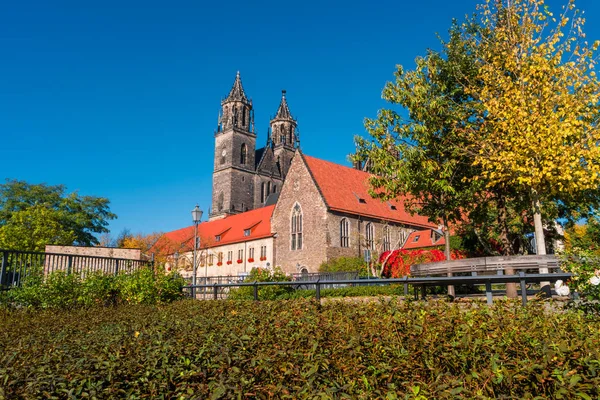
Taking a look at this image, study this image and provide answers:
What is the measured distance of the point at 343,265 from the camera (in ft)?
120

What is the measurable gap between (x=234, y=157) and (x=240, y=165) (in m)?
1.86

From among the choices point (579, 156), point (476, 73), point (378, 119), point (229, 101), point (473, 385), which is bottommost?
point (473, 385)

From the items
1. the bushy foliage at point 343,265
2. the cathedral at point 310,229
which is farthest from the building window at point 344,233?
the bushy foliage at point 343,265

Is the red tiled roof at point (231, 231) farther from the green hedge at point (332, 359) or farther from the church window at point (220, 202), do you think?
the green hedge at point (332, 359)

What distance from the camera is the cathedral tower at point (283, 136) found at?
322 ft

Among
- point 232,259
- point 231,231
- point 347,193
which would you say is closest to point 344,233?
point 347,193

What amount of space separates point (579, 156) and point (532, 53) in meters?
4.28

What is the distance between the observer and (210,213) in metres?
84.2

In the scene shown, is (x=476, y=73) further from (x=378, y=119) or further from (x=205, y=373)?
(x=205, y=373)

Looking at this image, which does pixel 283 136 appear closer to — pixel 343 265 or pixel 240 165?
pixel 240 165

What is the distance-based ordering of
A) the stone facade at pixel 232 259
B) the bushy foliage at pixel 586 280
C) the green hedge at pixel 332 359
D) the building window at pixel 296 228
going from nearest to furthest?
the green hedge at pixel 332 359, the bushy foliage at pixel 586 280, the building window at pixel 296 228, the stone facade at pixel 232 259

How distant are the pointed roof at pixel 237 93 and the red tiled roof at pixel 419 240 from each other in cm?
5681

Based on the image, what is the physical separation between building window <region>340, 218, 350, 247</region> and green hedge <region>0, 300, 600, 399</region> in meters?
33.6

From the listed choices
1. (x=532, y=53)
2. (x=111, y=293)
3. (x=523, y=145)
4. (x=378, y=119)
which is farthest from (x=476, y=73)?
(x=111, y=293)
